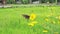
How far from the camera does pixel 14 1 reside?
2119cm

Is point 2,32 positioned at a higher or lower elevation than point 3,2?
higher

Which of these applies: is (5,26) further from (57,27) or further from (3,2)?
(3,2)

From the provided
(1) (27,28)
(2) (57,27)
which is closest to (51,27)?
(2) (57,27)

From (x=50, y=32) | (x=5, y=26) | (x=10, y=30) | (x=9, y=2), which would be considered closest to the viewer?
(x=50, y=32)

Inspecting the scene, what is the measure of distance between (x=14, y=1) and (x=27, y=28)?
17.1 metres

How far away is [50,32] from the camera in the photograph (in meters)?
3.84

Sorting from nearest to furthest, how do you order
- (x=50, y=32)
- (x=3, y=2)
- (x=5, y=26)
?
(x=50, y=32) < (x=5, y=26) < (x=3, y=2)

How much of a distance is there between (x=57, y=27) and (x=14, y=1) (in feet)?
56.5

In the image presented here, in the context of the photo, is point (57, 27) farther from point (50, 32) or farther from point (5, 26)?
point (5, 26)

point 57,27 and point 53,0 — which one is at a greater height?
point 57,27

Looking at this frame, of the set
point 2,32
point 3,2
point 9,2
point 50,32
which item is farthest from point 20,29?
point 9,2

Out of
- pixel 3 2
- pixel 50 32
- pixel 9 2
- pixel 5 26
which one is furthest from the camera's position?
pixel 9 2

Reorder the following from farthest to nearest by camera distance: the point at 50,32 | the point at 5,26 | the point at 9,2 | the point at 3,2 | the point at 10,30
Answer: the point at 9,2
the point at 3,2
the point at 5,26
the point at 10,30
the point at 50,32

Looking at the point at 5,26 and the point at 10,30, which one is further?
the point at 5,26
